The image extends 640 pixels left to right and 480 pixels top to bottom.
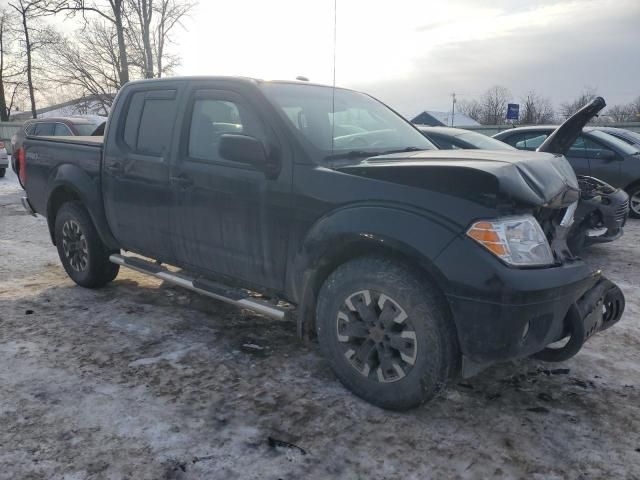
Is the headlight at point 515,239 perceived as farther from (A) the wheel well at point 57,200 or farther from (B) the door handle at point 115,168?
(A) the wheel well at point 57,200

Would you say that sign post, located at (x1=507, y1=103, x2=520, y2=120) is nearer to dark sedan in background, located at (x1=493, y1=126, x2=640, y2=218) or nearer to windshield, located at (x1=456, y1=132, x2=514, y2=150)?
dark sedan in background, located at (x1=493, y1=126, x2=640, y2=218)

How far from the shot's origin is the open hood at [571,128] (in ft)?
12.3

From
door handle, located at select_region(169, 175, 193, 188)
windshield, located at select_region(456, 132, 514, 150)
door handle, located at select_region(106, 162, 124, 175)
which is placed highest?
windshield, located at select_region(456, 132, 514, 150)

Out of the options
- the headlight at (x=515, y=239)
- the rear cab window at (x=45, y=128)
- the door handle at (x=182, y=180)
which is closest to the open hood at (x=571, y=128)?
the headlight at (x=515, y=239)

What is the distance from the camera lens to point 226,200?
11.7ft

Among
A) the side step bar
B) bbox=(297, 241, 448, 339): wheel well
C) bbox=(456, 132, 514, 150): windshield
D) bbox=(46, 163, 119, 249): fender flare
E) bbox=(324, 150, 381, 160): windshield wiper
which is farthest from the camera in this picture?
bbox=(456, 132, 514, 150): windshield

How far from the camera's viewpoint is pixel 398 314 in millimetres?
2807

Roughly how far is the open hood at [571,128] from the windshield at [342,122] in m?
0.90

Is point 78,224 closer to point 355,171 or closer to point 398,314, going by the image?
point 355,171

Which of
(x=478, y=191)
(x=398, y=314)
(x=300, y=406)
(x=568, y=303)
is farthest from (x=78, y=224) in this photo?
(x=568, y=303)

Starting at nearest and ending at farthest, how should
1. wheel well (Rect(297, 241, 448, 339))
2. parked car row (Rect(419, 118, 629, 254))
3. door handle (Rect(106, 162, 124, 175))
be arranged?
wheel well (Rect(297, 241, 448, 339)) < door handle (Rect(106, 162, 124, 175)) < parked car row (Rect(419, 118, 629, 254))

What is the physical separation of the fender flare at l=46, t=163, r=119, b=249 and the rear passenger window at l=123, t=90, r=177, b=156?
60 centimetres

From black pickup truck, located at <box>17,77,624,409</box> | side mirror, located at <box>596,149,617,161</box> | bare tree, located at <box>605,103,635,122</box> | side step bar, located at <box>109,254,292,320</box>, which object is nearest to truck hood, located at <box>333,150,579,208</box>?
black pickup truck, located at <box>17,77,624,409</box>

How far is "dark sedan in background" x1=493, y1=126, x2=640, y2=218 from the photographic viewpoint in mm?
8891
